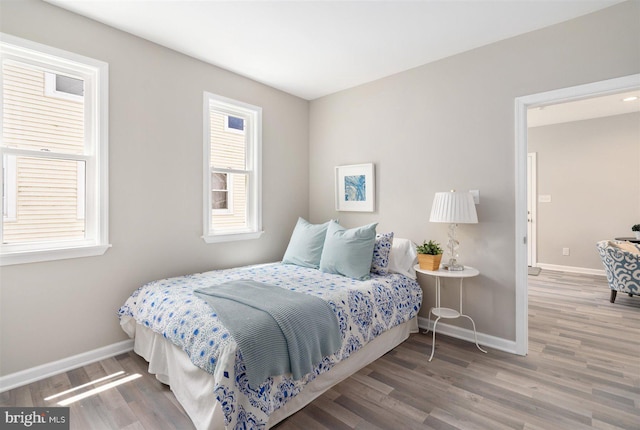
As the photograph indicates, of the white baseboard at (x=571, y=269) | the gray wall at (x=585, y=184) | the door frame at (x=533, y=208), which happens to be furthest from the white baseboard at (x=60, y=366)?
the gray wall at (x=585, y=184)

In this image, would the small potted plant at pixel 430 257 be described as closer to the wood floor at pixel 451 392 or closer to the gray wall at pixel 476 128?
the gray wall at pixel 476 128

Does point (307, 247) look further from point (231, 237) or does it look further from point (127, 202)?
point (127, 202)

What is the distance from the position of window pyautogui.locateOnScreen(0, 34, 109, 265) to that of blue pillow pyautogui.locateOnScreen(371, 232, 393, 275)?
227 cm

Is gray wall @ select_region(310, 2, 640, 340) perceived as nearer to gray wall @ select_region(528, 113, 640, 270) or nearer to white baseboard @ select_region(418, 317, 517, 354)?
white baseboard @ select_region(418, 317, 517, 354)

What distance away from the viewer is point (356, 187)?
377 cm

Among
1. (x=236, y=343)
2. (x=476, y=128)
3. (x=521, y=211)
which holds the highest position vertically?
(x=476, y=128)

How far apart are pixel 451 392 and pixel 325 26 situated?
2.83 m

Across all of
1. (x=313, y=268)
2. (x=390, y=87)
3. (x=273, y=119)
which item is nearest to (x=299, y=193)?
(x=273, y=119)

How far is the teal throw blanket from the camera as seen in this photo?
5.30 feet

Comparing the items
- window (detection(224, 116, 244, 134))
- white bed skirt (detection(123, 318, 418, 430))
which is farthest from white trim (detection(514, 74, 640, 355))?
window (detection(224, 116, 244, 134))

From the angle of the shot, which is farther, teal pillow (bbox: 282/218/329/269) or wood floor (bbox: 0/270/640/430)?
teal pillow (bbox: 282/218/329/269)

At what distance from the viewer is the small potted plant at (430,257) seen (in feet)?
9.18

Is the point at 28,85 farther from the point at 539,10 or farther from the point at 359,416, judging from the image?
the point at 539,10

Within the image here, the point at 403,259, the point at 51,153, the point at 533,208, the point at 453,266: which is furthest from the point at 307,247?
the point at 533,208
